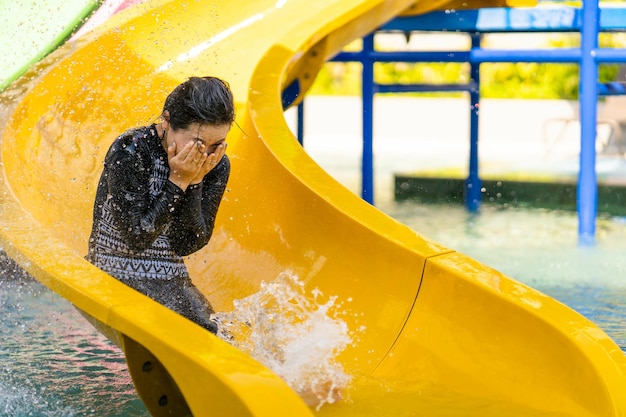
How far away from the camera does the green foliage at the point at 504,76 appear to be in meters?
8.89

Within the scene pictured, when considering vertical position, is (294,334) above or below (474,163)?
above

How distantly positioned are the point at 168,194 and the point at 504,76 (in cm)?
759

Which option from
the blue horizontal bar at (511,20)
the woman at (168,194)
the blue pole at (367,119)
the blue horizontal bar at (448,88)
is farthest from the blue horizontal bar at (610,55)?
the woman at (168,194)

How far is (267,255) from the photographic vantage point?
109 inches

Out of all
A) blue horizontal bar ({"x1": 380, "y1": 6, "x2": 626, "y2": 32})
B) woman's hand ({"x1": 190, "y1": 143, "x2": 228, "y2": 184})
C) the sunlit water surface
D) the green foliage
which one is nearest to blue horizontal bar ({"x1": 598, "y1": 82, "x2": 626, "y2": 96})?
blue horizontal bar ({"x1": 380, "y1": 6, "x2": 626, "y2": 32})

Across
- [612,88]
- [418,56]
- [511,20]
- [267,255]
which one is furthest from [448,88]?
[267,255]

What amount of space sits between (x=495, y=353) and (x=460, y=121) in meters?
6.66

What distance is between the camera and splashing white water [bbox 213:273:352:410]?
2203mm

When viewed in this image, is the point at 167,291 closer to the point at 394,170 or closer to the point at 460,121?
the point at 394,170

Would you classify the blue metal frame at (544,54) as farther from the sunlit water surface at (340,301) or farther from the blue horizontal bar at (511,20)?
the sunlit water surface at (340,301)

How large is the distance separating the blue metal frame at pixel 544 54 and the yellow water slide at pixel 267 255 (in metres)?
0.55

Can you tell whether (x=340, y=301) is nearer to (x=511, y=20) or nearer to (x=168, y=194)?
(x=168, y=194)

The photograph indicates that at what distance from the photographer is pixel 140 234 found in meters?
2.12

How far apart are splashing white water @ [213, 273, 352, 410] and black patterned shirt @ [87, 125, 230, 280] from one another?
235 millimetres
